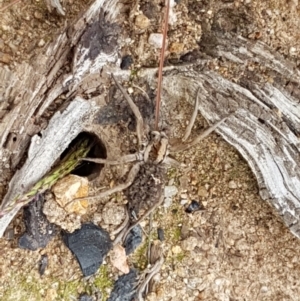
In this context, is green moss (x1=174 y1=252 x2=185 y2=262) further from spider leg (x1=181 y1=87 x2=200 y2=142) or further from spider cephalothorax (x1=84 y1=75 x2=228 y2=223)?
spider leg (x1=181 y1=87 x2=200 y2=142)

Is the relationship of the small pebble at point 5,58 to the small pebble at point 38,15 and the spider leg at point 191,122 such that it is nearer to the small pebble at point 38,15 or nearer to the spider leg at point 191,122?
the small pebble at point 38,15

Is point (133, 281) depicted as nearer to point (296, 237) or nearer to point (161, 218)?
point (161, 218)

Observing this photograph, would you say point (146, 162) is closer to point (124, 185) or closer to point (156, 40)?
point (124, 185)

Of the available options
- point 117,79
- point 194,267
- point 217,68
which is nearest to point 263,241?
point 194,267

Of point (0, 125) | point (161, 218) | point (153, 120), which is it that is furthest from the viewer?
point (161, 218)

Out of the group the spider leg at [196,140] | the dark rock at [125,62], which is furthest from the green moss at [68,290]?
the dark rock at [125,62]
